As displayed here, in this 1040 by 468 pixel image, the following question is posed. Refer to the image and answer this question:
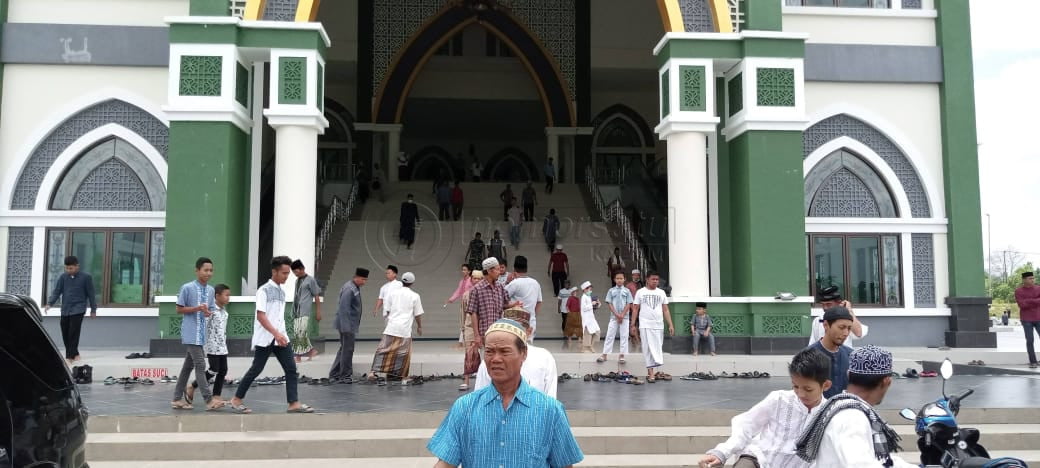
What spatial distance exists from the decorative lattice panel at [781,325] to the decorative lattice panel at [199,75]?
802 centimetres

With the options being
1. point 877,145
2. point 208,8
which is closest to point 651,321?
point 877,145

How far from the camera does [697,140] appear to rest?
455 inches

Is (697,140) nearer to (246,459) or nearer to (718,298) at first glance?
(718,298)

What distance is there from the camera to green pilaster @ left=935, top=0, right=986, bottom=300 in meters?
12.9

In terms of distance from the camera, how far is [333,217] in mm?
17516

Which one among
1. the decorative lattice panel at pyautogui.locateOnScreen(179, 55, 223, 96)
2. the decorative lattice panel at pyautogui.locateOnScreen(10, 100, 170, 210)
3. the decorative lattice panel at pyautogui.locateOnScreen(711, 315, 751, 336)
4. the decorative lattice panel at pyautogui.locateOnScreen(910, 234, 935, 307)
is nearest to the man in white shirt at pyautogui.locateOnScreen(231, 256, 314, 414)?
the decorative lattice panel at pyautogui.locateOnScreen(179, 55, 223, 96)

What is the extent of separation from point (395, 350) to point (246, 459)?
3.13 m

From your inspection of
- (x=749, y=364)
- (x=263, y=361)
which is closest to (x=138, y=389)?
(x=263, y=361)

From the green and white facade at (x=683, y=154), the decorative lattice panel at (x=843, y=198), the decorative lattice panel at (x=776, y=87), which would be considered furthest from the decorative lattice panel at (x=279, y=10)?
the decorative lattice panel at (x=843, y=198)

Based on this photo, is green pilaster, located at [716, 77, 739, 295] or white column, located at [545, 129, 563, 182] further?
white column, located at [545, 129, 563, 182]

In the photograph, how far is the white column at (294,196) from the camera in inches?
428

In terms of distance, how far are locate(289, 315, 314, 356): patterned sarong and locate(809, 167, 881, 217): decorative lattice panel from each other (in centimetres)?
788

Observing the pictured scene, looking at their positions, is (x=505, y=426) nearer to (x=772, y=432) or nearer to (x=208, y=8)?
(x=772, y=432)

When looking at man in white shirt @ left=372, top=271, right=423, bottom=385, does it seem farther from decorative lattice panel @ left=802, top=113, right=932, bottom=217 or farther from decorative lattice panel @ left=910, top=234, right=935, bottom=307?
decorative lattice panel @ left=910, top=234, right=935, bottom=307
